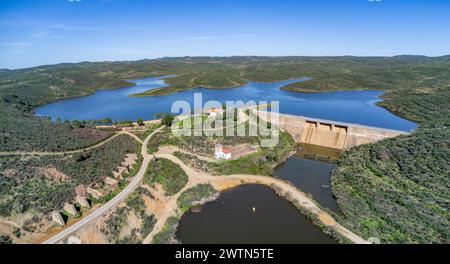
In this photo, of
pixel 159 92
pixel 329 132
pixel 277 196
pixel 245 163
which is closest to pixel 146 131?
pixel 245 163

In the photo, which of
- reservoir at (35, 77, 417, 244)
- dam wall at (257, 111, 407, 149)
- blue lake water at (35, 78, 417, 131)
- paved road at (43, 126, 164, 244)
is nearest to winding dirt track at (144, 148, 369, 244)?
reservoir at (35, 77, 417, 244)

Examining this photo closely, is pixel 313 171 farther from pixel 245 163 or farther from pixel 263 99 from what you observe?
pixel 263 99

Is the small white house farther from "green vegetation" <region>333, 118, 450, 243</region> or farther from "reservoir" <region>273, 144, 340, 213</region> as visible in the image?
"green vegetation" <region>333, 118, 450, 243</region>

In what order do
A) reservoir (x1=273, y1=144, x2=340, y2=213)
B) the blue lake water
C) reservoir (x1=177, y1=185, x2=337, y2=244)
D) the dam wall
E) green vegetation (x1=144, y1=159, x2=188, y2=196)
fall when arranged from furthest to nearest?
the blue lake water → the dam wall → reservoir (x1=273, y1=144, x2=340, y2=213) → green vegetation (x1=144, y1=159, x2=188, y2=196) → reservoir (x1=177, y1=185, x2=337, y2=244)

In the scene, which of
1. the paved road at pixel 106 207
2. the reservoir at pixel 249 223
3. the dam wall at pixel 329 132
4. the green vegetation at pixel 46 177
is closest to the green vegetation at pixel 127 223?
the paved road at pixel 106 207

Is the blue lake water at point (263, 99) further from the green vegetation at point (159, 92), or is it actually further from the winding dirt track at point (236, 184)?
the winding dirt track at point (236, 184)

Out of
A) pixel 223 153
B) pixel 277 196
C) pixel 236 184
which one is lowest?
pixel 277 196
